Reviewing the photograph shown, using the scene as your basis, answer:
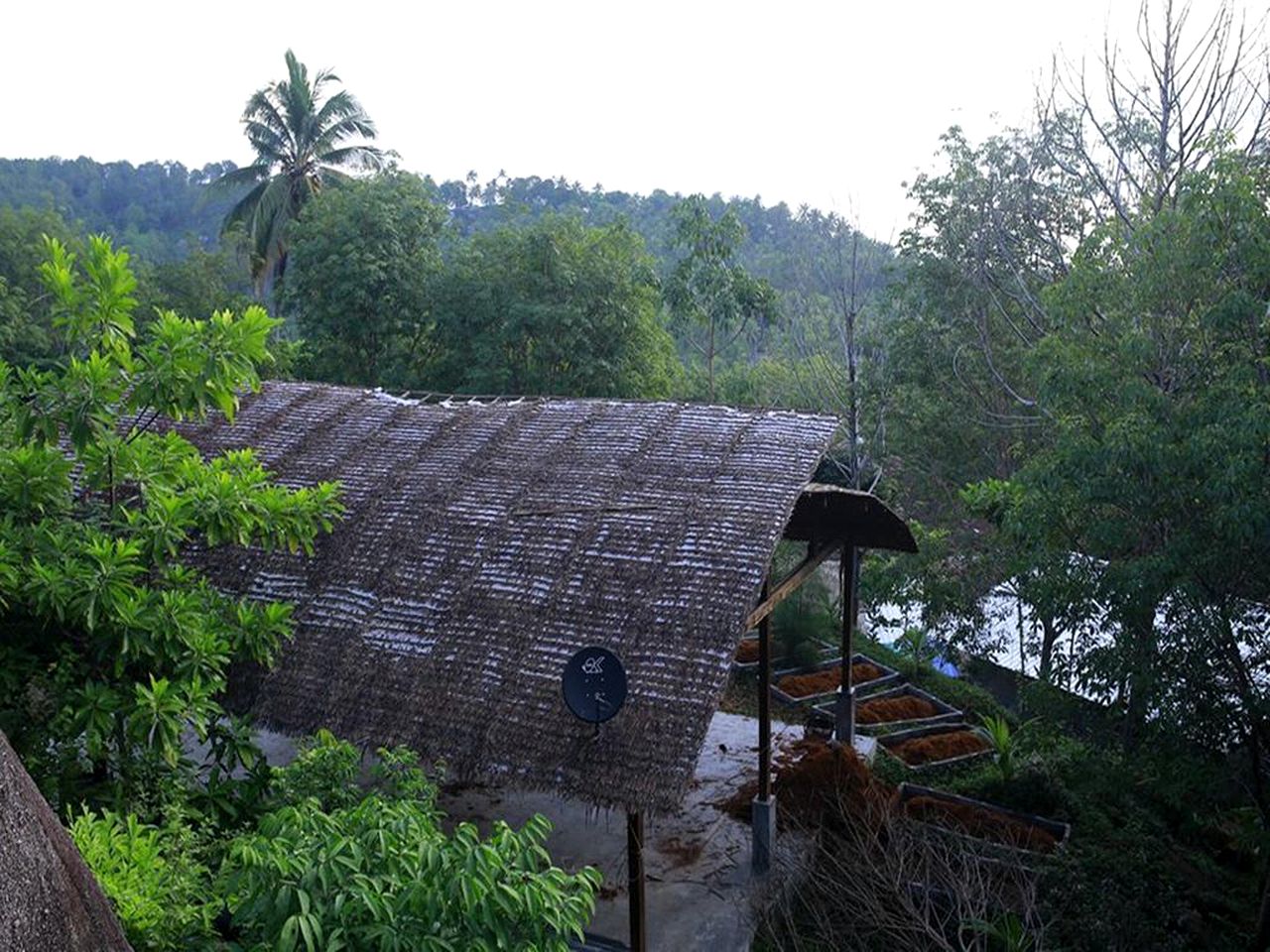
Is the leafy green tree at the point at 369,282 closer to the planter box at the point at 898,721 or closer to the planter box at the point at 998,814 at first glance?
the planter box at the point at 898,721

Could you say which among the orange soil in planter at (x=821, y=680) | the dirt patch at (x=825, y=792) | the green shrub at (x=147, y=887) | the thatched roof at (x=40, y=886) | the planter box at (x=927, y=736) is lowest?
the planter box at (x=927, y=736)

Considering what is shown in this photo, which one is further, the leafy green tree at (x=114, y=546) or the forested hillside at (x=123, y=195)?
the forested hillside at (x=123, y=195)

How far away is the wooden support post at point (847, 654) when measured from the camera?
11383mm

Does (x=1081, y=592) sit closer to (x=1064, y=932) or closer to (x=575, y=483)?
(x=1064, y=932)

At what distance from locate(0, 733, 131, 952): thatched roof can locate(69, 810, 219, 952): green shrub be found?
1.03 metres

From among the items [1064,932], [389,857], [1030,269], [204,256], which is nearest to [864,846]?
[1064,932]

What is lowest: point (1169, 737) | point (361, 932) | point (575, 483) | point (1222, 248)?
point (1169, 737)

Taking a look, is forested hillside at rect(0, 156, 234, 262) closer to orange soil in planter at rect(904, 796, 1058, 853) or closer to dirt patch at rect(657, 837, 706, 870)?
dirt patch at rect(657, 837, 706, 870)

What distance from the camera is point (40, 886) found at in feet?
9.16

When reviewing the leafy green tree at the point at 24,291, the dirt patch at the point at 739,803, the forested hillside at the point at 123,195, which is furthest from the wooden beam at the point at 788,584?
the forested hillside at the point at 123,195

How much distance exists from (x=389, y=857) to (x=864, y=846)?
188 inches

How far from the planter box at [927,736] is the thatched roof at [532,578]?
176 inches

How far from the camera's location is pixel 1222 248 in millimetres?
7801

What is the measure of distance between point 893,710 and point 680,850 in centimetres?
471
